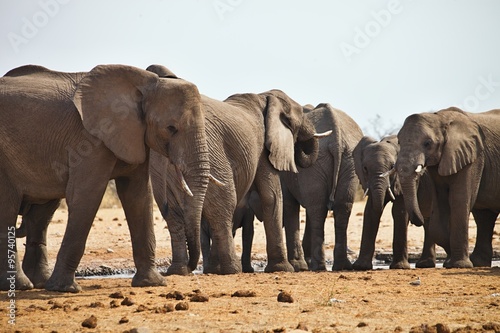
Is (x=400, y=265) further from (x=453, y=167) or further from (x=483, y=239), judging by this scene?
(x=453, y=167)

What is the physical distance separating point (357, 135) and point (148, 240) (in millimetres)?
6039

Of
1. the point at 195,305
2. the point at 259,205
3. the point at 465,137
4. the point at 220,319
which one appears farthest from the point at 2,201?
the point at 465,137

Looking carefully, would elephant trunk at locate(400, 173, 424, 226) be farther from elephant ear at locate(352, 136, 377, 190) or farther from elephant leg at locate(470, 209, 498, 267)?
elephant leg at locate(470, 209, 498, 267)

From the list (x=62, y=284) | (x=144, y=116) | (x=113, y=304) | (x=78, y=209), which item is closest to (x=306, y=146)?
(x=144, y=116)

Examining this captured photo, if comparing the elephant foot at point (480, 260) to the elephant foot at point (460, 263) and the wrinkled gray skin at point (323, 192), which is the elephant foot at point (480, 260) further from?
the wrinkled gray skin at point (323, 192)

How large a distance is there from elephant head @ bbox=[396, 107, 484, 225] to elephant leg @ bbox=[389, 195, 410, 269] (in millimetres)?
736

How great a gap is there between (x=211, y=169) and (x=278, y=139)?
171 centimetres

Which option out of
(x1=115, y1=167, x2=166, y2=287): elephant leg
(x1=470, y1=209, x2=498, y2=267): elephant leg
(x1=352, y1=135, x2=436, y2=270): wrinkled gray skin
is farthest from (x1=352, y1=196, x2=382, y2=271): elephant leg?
(x1=115, y1=167, x2=166, y2=287): elephant leg

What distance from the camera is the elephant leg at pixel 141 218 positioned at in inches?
390

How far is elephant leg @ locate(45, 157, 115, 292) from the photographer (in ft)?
30.6

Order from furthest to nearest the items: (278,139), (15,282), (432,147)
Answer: (432,147) → (278,139) → (15,282)

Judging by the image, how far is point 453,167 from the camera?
13.5m

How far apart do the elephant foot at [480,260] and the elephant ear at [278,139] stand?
9.80 feet

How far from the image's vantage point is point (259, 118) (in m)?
13.2
